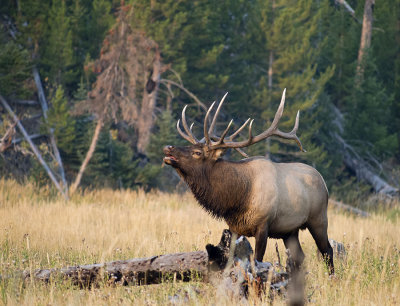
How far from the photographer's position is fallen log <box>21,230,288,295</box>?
4375 millimetres

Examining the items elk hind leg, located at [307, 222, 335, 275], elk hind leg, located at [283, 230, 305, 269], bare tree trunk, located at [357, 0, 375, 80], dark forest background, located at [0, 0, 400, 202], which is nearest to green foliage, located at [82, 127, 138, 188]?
dark forest background, located at [0, 0, 400, 202]

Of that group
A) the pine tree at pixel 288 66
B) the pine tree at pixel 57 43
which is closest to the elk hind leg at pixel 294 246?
the pine tree at pixel 57 43

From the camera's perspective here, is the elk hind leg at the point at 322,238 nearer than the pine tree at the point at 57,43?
Yes

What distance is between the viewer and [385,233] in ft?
30.3

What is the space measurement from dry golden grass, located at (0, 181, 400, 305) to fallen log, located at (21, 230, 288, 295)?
0.32 ft

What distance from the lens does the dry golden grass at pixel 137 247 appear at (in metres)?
4.28

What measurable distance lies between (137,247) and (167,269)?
252 centimetres

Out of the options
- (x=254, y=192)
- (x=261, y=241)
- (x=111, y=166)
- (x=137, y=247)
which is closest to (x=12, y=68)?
(x=111, y=166)

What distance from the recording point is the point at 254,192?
609 cm

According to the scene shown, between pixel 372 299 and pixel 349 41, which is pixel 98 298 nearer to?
pixel 372 299

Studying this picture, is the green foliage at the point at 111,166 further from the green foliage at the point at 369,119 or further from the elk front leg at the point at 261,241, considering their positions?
the elk front leg at the point at 261,241

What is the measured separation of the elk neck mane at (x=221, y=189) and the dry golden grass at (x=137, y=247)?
57cm

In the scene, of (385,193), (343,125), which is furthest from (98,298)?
(343,125)

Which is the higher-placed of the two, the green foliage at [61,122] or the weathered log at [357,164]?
the green foliage at [61,122]
